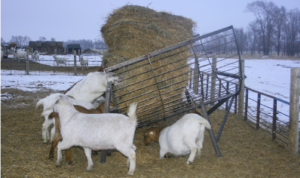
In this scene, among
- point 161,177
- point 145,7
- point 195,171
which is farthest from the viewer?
point 145,7

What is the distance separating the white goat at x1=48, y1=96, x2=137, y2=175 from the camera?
4.41m

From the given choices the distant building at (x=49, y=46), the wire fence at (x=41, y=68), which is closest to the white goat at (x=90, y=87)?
the wire fence at (x=41, y=68)

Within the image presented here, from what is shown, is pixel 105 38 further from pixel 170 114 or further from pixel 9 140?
pixel 9 140

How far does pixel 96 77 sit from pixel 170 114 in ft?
6.40

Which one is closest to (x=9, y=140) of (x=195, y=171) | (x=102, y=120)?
(x=102, y=120)

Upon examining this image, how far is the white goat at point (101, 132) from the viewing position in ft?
14.5

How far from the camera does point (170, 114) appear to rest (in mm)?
5742

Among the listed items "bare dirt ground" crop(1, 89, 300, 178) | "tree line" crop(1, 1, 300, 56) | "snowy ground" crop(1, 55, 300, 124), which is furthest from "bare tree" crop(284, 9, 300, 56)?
"bare dirt ground" crop(1, 89, 300, 178)

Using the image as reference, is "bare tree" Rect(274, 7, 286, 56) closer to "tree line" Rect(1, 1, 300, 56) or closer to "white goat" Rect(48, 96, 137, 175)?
"tree line" Rect(1, 1, 300, 56)

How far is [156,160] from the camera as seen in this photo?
5539 mm

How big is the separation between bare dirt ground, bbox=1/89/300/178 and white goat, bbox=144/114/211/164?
0.23 meters

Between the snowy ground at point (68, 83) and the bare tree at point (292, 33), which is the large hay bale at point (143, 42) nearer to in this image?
the snowy ground at point (68, 83)

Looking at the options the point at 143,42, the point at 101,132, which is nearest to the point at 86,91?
the point at 143,42

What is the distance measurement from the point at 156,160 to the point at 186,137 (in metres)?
0.95
